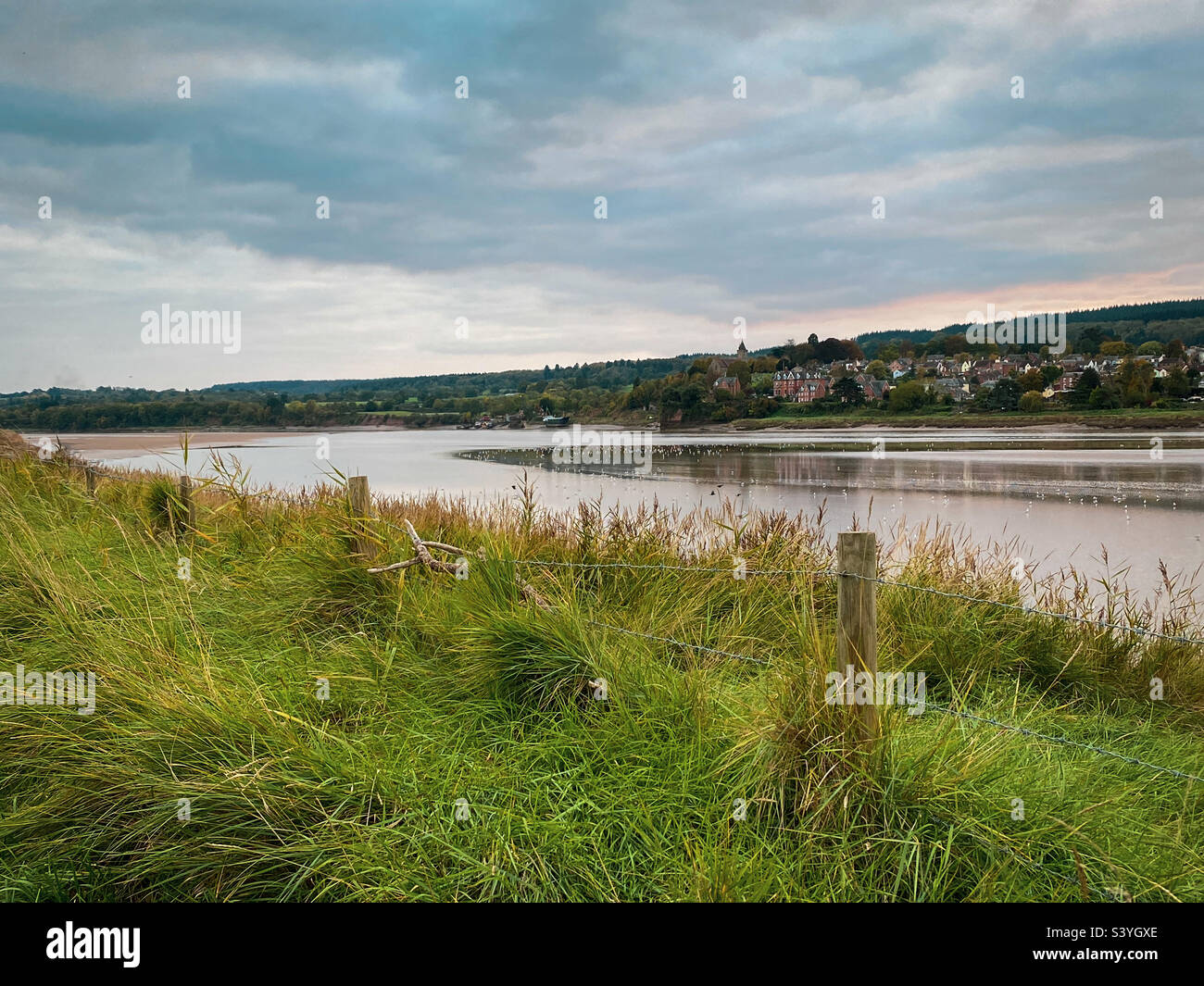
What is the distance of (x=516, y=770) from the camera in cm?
337

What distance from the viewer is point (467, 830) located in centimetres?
294

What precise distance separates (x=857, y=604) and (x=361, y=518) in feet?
13.4

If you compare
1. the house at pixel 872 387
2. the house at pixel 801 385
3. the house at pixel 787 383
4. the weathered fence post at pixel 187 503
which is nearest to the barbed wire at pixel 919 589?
the weathered fence post at pixel 187 503

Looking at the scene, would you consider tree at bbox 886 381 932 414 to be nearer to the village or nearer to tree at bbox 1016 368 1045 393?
the village

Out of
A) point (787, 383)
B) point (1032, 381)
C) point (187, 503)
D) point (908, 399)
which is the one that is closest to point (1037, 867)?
point (187, 503)

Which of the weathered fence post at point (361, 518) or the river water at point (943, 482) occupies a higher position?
the weathered fence post at point (361, 518)

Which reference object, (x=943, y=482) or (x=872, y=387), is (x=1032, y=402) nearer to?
(x=872, y=387)

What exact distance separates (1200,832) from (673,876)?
8.31 ft

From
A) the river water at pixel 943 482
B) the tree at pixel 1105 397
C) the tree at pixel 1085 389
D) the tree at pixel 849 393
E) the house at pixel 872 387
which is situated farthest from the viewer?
the house at pixel 872 387

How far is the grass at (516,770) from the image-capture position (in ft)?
9.11

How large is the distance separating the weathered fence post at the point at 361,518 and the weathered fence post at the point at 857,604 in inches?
154

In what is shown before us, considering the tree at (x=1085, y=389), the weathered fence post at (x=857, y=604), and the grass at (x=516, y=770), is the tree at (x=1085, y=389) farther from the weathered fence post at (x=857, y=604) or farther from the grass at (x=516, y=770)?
the weathered fence post at (x=857, y=604)

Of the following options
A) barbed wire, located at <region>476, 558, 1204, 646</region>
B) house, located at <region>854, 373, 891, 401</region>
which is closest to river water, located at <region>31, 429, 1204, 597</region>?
barbed wire, located at <region>476, 558, 1204, 646</region>
